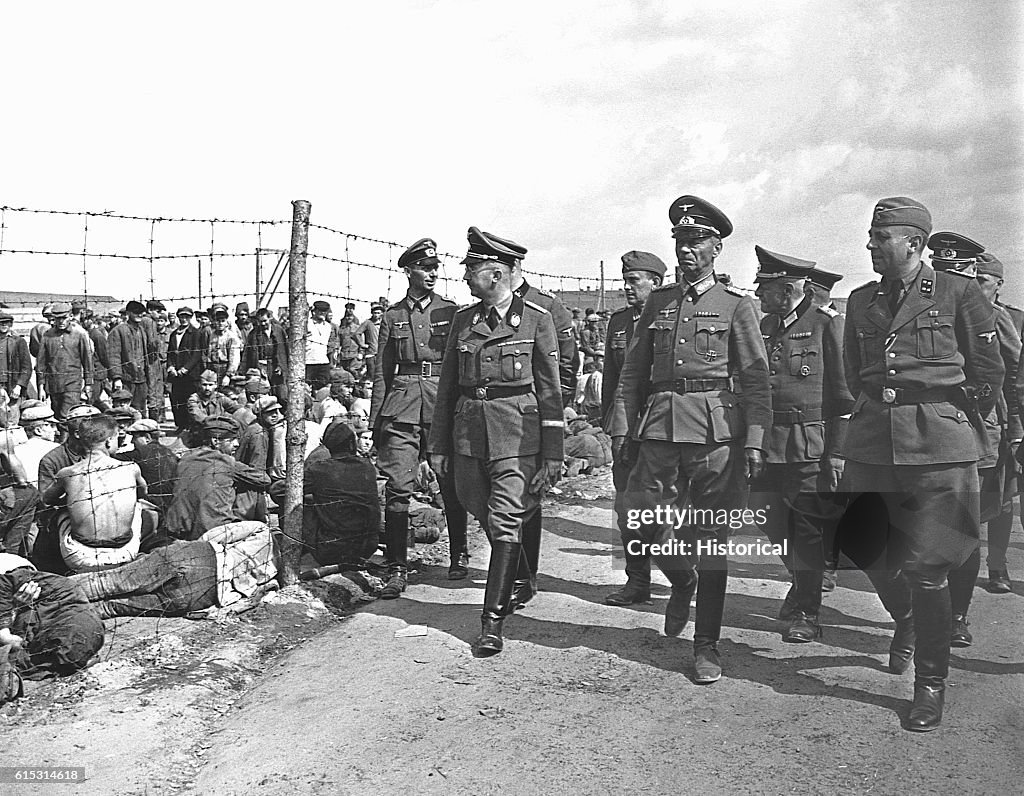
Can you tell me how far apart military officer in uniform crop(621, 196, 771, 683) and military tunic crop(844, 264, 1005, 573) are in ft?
1.79

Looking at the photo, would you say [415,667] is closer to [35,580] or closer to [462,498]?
[462,498]

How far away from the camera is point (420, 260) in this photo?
684 cm

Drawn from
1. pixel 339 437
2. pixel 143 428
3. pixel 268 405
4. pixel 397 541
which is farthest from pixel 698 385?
pixel 143 428

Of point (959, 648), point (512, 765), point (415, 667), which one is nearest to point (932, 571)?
point (959, 648)

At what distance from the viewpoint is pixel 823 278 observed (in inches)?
225

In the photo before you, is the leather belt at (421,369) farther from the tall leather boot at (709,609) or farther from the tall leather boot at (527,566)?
the tall leather boot at (709,609)

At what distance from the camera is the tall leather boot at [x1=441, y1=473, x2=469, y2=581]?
6.59 metres

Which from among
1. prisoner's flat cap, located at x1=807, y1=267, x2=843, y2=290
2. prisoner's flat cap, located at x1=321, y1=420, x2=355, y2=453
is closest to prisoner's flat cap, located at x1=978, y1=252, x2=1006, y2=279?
prisoner's flat cap, located at x1=807, y1=267, x2=843, y2=290

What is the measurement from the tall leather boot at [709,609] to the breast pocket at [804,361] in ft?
4.47

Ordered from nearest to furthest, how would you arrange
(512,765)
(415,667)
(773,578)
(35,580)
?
(512,765) → (415,667) → (35,580) → (773,578)

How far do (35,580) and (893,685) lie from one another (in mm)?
4181

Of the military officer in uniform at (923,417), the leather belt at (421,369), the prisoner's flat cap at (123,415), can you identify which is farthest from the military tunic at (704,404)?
the prisoner's flat cap at (123,415)

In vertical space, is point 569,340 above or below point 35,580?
above

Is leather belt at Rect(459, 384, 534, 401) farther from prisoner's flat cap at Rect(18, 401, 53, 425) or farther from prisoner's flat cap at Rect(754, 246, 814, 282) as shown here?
prisoner's flat cap at Rect(18, 401, 53, 425)
